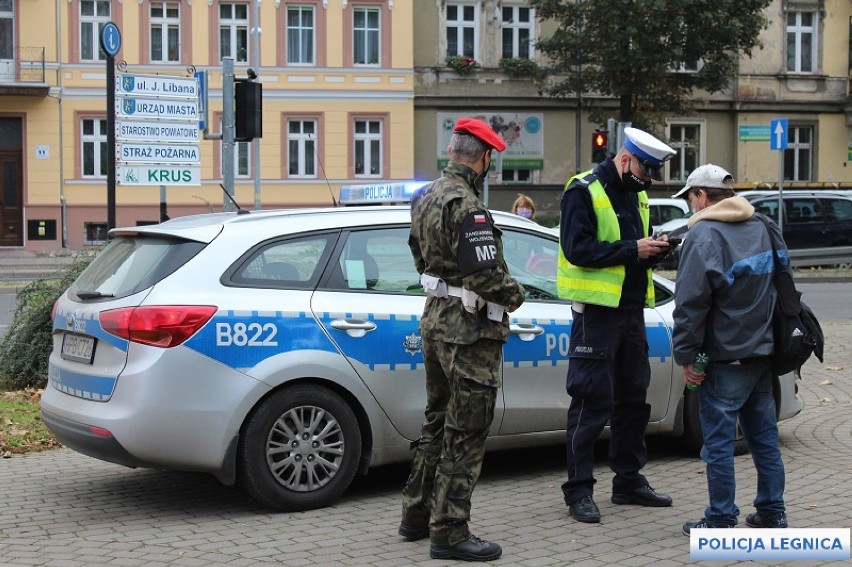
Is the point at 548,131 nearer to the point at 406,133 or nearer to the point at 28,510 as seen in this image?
the point at 406,133

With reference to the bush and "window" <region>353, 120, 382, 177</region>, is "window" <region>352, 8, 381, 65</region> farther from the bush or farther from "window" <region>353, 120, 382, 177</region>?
the bush

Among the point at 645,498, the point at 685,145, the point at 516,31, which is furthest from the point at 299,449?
the point at 685,145

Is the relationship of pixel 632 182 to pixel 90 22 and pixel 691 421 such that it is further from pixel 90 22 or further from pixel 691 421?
pixel 90 22

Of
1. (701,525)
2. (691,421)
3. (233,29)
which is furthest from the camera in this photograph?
(233,29)

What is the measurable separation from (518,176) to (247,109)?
25942mm

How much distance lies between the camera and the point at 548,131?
123 ft

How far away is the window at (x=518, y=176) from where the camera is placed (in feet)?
123

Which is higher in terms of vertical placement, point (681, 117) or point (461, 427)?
point (681, 117)

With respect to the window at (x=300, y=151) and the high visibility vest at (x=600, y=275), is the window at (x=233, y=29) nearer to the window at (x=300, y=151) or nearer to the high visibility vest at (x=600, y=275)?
the window at (x=300, y=151)

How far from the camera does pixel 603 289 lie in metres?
5.81

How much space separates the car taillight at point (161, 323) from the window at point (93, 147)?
100 feet

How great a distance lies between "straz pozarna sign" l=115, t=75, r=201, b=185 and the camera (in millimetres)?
12172

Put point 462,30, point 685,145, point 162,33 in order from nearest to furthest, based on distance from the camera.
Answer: point 162,33 → point 462,30 → point 685,145

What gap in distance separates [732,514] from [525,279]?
2.10 metres
